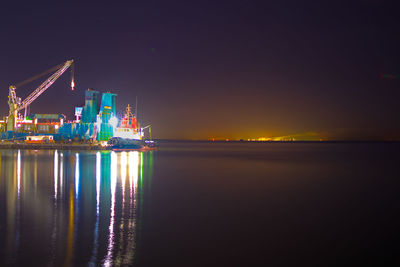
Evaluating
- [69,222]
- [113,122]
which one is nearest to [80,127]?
[113,122]

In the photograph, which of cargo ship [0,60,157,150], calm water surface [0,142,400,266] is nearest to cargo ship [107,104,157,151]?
cargo ship [0,60,157,150]

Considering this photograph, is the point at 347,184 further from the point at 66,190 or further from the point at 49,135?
the point at 49,135

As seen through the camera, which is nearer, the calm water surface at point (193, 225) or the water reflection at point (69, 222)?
the water reflection at point (69, 222)

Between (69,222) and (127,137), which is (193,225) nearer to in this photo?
(69,222)

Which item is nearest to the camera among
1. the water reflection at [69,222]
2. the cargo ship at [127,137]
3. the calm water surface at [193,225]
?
the water reflection at [69,222]

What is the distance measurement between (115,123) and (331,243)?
95146 millimetres

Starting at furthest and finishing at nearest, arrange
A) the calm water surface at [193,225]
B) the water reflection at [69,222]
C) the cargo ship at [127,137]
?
1. the cargo ship at [127,137]
2. the calm water surface at [193,225]
3. the water reflection at [69,222]

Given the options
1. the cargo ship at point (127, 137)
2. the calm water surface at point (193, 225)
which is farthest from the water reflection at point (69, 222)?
the cargo ship at point (127, 137)

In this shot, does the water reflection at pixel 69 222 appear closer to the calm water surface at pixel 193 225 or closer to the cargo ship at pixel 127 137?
the calm water surface at pixel 193 225

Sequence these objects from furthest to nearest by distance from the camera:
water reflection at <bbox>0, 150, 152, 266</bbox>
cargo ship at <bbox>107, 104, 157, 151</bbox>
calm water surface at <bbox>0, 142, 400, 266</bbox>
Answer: cargo ship at <bbox>107, 104, 157, 151</bbox>
calm water surface at <bbox>0, 142, 400, 266</bbox>
water reflection at <bbox>0, 150, 152, 266</bbox>

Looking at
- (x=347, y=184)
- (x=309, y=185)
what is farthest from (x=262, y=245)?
(x=347, y=184)

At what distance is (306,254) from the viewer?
11.2m

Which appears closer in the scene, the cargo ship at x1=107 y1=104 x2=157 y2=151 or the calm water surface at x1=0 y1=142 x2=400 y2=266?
the calm water surface at x1=0 y1=142 x2=400 y2=266

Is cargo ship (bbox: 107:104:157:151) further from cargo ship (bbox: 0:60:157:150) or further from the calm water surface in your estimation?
the calm water surface
